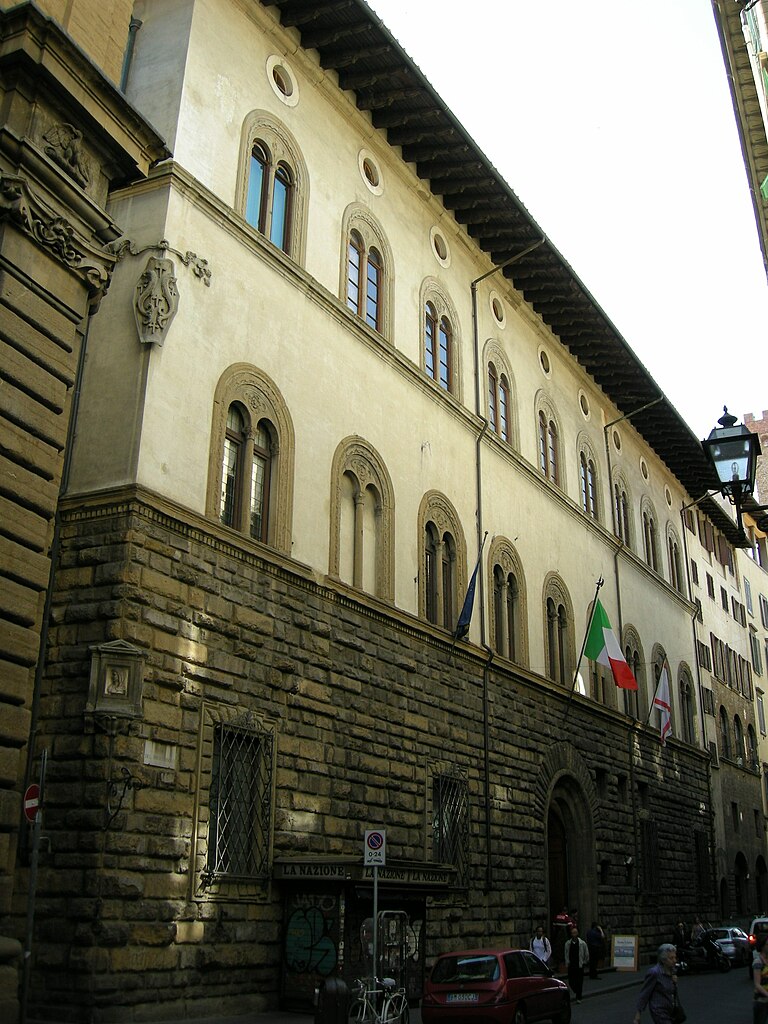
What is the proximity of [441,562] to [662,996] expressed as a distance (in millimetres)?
11901

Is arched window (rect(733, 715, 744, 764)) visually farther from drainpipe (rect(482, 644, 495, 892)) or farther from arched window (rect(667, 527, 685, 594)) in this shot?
drainpipe (rect(482, 644, 495, 892))

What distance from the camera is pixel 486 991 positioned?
1368 cm

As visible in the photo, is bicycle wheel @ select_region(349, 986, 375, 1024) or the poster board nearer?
bicycle wheel @ select_region(349, 986, 375, 1024)

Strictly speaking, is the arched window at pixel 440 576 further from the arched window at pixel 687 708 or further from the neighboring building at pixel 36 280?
the arched window at pixel 687 708

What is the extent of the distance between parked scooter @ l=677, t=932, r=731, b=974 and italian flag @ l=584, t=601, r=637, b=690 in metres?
7.00

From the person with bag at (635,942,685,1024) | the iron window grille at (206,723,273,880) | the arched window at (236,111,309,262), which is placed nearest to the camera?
the person with bag at (635,942,685,1024)

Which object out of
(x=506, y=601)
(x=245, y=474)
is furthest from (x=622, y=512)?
(x=245, y=474)

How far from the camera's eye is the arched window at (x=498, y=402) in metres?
25.3

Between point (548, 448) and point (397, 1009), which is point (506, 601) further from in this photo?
point (397, 1009)

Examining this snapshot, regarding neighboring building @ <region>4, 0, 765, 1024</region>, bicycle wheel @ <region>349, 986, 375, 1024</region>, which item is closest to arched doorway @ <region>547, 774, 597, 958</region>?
neighboring building @ <region>4, 0, 765, 1024</region>

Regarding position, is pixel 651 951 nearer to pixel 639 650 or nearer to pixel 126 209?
pixel 639 650

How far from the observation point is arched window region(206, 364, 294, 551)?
15625 millimetres

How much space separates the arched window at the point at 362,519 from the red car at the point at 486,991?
6.25 m

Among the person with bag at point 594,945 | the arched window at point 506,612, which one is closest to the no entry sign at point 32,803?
the arched window at point 506,612
